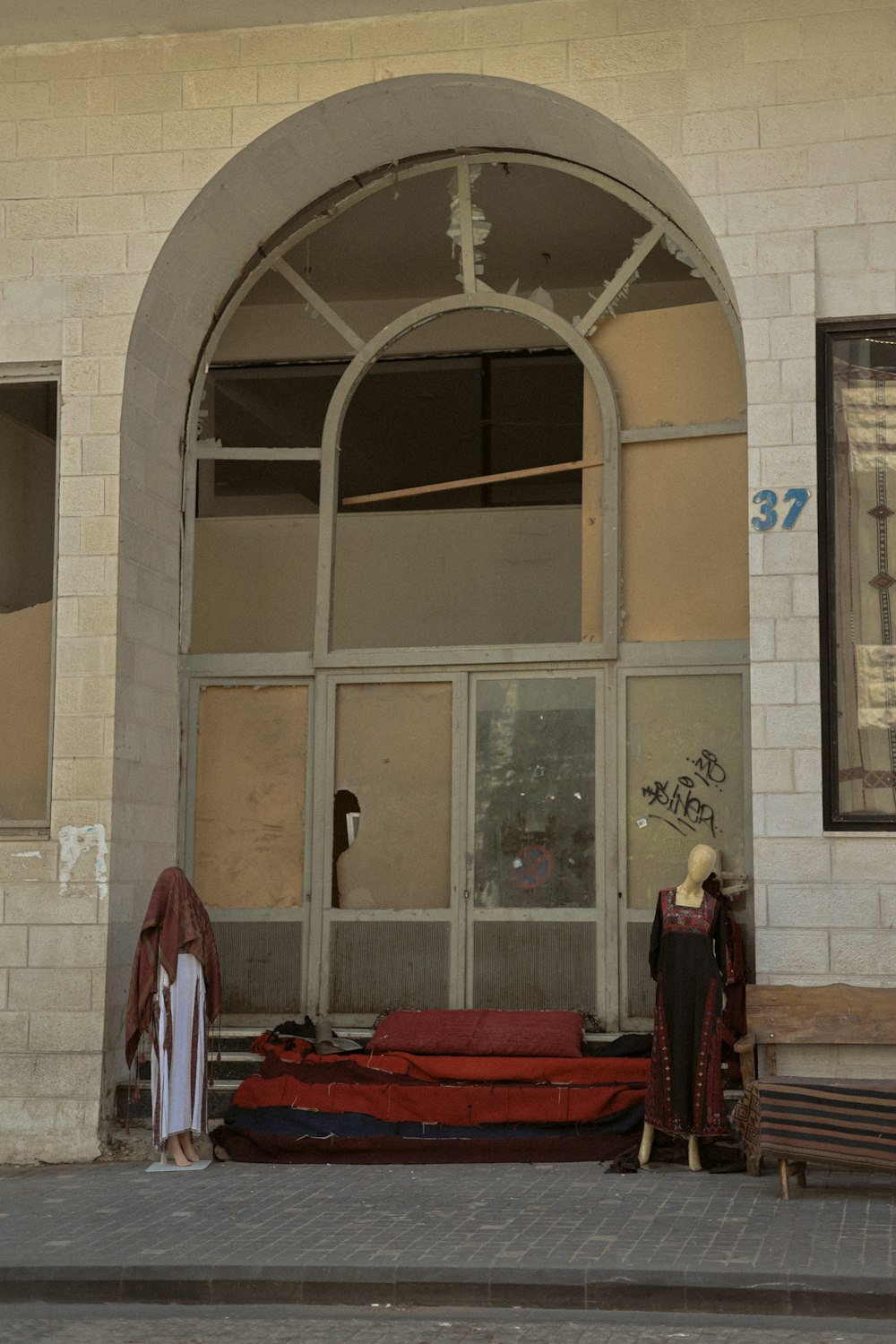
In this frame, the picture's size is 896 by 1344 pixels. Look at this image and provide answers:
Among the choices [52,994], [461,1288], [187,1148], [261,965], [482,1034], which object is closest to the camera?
[461,1288]

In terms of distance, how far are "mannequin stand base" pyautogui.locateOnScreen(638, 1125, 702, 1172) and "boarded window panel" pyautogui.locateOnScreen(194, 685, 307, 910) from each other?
113 inches

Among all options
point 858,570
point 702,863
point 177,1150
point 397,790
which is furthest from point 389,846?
point 858,570

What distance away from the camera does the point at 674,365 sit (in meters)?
9.91

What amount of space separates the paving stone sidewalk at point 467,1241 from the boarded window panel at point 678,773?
209cm

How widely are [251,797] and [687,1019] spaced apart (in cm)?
337

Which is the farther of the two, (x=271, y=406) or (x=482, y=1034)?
(x=271, y=406)

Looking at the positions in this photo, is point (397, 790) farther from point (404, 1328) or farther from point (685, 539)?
point (404, 1328)

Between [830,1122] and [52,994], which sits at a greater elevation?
[52,994]

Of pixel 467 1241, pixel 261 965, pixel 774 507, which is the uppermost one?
pixel 774 507

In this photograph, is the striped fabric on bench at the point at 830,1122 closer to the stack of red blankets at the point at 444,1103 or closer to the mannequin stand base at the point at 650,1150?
the mannequin stand base at the point at 650,1150

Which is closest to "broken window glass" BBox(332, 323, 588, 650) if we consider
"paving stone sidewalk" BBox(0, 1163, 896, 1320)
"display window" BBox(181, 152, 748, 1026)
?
"display window" BBox(181, 152, 748, 1026)

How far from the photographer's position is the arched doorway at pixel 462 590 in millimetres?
9805

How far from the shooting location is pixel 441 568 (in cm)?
1024

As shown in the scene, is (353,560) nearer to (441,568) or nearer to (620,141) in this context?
(441,568)
